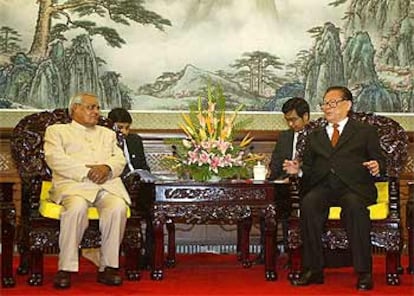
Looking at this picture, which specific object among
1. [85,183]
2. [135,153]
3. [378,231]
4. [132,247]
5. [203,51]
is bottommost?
[132,247]

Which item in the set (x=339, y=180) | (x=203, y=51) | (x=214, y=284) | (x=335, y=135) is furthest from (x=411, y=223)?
(x=203, y=51)

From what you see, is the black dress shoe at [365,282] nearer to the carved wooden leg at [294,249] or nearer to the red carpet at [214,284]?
the red carpet at [214,284]

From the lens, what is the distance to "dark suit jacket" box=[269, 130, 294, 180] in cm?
689

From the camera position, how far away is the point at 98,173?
5.70 metres

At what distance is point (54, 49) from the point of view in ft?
26.7

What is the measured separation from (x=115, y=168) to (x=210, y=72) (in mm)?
2671

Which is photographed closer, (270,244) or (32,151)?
(270,244)

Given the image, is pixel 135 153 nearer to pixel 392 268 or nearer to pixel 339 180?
pixel 339 180

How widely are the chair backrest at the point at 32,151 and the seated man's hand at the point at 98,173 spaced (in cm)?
41

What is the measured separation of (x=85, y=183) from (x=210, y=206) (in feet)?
2.96

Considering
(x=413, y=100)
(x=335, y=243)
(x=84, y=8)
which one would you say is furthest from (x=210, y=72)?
(x=335, y=243)

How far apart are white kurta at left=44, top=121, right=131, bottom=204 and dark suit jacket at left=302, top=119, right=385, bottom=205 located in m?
1.35

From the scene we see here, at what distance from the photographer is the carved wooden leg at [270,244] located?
19.0 ft

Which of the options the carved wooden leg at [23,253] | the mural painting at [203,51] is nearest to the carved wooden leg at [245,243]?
the mural painting at [203,51]
